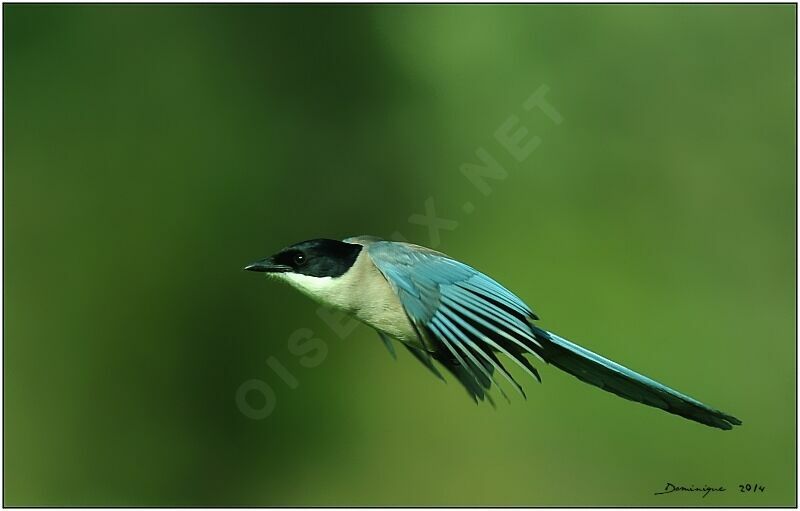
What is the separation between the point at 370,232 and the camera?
6762mm

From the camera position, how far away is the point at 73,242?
619cm

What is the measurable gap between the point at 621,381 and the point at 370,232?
392 centimetres

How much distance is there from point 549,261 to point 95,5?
3.47 m

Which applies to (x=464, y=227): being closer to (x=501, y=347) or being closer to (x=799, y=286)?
(x=799, y=286)

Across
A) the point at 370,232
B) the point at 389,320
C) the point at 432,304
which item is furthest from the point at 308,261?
the point at 370,232

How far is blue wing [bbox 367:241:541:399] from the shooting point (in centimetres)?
307

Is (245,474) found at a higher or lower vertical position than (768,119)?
higher

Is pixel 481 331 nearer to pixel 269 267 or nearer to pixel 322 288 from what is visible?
pixel 322 288

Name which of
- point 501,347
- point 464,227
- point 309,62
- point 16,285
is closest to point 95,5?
point 309,62
